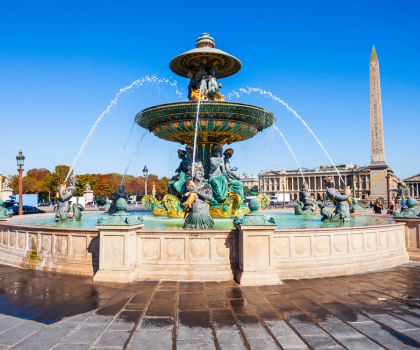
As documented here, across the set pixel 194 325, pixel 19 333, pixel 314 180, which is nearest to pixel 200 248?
pixel 194 325

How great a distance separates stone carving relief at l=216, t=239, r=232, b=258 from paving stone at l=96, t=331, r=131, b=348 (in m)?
2.87

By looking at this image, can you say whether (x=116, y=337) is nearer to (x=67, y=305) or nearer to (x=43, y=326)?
(x=43, y=326)

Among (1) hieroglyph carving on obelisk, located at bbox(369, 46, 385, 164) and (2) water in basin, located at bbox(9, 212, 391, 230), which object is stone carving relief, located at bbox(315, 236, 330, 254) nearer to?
(2) water in basin, located at bbox(9, 212, 391, 230)

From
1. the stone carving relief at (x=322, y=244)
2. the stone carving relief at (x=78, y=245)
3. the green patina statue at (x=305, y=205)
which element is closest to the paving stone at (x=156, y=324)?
the stone carving relief at (x=78, y=245)

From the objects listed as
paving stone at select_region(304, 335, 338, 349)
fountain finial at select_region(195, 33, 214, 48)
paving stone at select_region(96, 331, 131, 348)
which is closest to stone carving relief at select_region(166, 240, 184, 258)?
paving stone at select_region(96, 331, 131, 348)

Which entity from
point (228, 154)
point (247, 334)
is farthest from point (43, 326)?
point (228, 154)

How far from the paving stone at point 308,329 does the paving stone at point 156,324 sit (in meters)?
1.62

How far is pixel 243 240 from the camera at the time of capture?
20.0ft

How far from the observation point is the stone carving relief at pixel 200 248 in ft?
21.1

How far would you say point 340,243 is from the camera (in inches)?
274

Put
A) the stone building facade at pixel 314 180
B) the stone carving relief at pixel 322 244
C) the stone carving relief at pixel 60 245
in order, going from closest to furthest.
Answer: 1. the stone carving relief at pixel 322 244
2. the stone carving relief at pixel 60 245
3. the stone building facade at pixel 314 180

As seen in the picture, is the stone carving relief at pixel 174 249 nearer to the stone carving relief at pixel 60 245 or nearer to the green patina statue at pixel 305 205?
the stone carving relief at pixel 60 245

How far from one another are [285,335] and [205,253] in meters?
2.83

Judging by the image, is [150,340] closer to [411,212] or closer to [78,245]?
[78,245]
